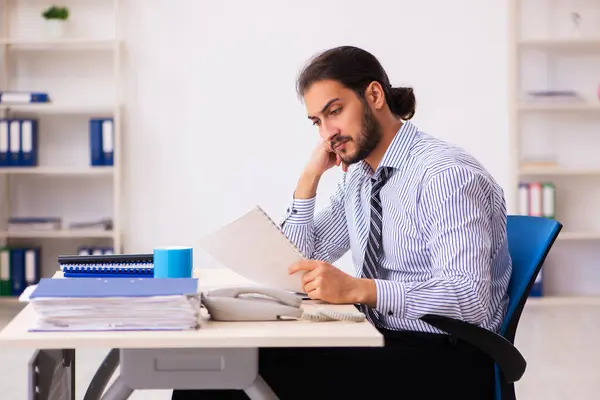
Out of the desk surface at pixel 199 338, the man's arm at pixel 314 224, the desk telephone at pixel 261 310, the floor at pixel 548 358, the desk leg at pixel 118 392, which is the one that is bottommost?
the floor at pixel 548 358

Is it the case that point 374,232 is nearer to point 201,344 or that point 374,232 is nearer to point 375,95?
point 375,95

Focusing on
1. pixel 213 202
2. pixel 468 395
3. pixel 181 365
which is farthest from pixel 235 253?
pixel 213 202

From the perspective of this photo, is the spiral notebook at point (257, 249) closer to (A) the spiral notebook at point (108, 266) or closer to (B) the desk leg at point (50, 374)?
(A) the spiral notebook at point (108, 266)

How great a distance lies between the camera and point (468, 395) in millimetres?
1691

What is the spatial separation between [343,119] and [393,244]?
31cm

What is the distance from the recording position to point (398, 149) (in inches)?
77.3

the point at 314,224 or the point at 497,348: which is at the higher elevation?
the point at 314,224

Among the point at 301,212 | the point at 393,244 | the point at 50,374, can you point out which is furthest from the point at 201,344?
the point at 301,212

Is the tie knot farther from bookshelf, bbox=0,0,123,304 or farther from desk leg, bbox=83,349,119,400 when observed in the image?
bookshelf, bbox=0,0,123,304

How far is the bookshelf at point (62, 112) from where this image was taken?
5109 millimetres

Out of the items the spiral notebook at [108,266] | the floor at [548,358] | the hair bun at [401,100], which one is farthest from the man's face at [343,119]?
the floor at [548,358]

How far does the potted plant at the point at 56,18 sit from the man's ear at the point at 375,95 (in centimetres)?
344

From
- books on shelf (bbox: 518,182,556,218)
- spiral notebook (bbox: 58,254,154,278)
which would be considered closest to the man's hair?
spiral notebook (bbox: 58,254,154,278)

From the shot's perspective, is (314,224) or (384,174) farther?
(314,224)
